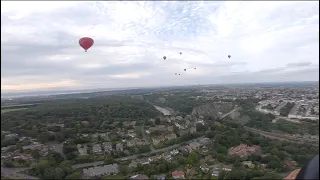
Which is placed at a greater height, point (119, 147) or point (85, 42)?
point (85, 42)

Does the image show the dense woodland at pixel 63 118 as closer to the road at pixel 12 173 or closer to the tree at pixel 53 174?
the road at pixel 12 173

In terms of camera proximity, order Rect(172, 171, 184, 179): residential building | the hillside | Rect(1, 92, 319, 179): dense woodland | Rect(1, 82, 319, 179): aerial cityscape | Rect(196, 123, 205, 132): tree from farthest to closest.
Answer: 1. Rect(196, 123, 205, 132): tree
2. Rect(172, 171, 184, 179): residential building
3. the hillside
4. Rect(1, 92, 319, 179): dense woodland
5. Rect(1, 82, 319, 179): aerial cityscape

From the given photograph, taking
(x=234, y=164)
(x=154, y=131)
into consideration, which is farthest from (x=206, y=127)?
(x=234, y=164)

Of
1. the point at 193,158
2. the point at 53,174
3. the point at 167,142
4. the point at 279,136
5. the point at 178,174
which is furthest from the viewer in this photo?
the point at 167,142

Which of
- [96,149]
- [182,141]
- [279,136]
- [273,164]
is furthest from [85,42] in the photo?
[182,141]

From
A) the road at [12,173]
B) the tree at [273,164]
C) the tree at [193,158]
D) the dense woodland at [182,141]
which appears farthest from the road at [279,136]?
the road at [12,173]

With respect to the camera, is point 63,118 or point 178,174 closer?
point 178,174

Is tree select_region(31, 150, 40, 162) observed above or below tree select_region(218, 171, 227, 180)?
above

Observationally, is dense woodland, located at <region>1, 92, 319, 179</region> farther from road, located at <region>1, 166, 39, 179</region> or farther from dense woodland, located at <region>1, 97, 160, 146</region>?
road, located at <region>1, 166, 39, 179</region>

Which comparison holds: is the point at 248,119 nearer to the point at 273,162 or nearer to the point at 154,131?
the point at 273,162

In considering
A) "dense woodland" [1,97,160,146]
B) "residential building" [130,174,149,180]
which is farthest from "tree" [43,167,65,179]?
"residential building" [130,174,149,180]

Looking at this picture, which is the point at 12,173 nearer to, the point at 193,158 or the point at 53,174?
the point at 53,174

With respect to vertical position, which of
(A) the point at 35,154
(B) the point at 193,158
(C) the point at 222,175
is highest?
(A) the point at 35,154
